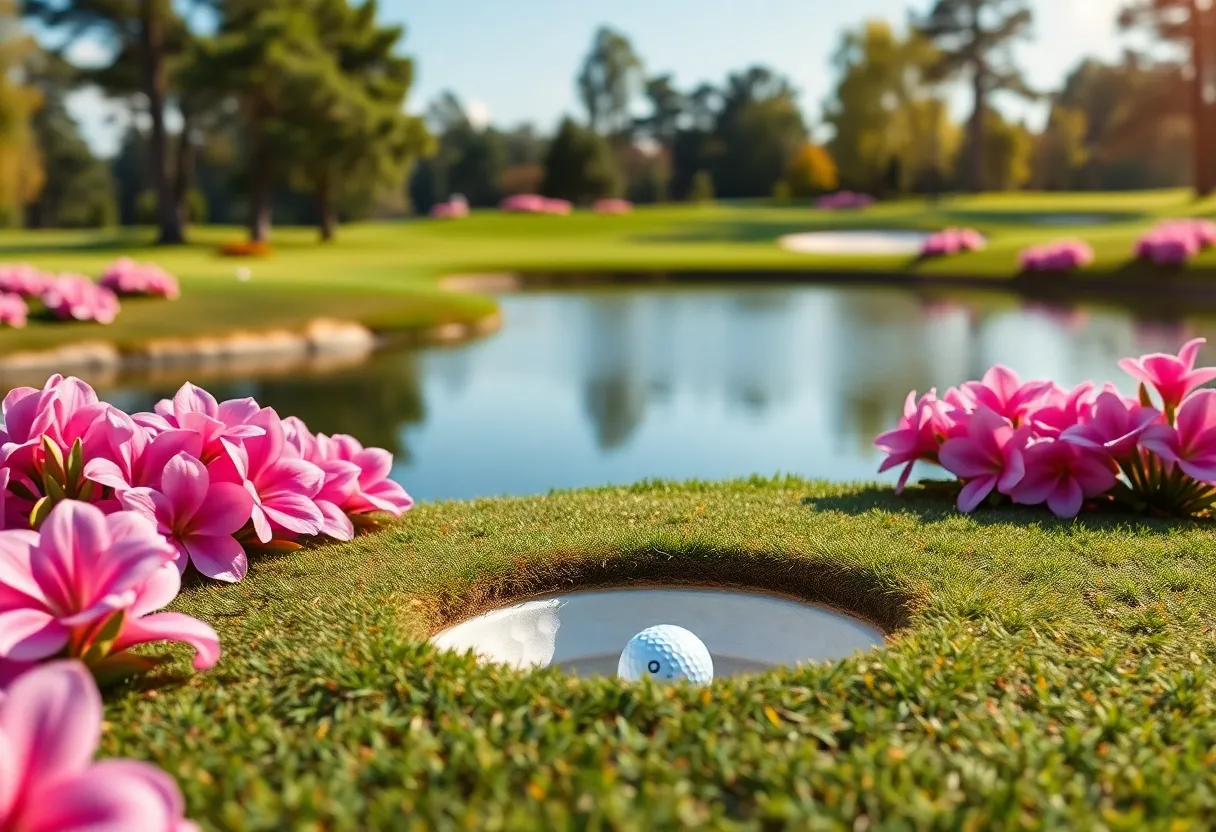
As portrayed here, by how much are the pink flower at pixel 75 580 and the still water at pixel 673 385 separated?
13.4ft

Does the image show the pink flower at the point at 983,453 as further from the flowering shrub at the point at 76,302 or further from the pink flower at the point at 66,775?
the flowering shrub at the point at 76,302

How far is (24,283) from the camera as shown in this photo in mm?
14367

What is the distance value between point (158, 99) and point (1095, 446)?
32478 mm

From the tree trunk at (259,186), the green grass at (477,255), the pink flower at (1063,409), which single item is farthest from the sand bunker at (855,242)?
the pink flower at (1063,409)

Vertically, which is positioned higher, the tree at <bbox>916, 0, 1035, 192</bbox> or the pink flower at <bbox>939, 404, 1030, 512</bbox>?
the tree at <bbox>916, 0, 1035, 192</bbox>

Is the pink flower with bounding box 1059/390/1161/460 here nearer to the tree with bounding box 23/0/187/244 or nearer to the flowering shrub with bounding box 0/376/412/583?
the flowering shrub with bounding box 0/376/412/583

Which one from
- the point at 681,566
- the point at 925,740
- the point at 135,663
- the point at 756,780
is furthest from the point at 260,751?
the point at 681,566

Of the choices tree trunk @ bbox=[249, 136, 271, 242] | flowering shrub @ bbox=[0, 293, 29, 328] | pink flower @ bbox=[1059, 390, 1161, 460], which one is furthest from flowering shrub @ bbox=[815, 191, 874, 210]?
pink flower @ bbox=[1059, 390, 1161, 460]

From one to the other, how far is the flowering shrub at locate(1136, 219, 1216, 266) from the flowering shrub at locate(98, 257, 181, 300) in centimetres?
1662

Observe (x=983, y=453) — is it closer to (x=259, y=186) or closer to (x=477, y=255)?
(x=477, y=255)

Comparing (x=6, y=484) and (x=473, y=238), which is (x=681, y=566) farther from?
(x=473, y=238)

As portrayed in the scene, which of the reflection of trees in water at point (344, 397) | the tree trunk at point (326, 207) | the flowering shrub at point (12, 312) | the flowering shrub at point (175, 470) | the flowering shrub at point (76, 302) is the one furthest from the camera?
the tree trunk at point (326, 207)

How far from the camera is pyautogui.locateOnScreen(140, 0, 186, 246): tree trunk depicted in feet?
103

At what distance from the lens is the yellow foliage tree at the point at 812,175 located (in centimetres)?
4966
